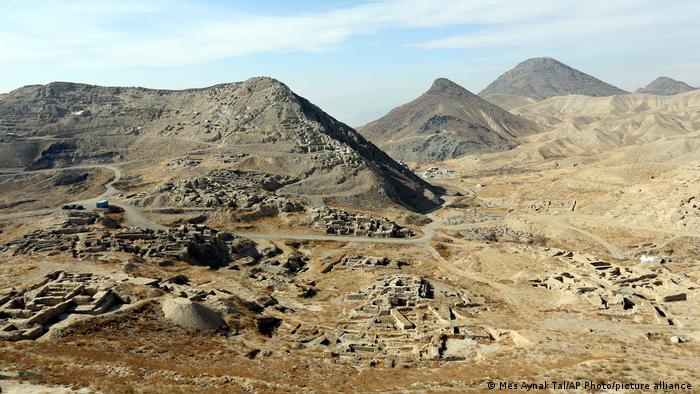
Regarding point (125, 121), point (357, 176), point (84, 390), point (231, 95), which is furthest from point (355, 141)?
point (84, 390)

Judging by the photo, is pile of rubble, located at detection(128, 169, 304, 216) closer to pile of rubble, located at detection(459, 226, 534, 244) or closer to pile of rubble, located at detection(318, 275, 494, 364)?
pile of rubble, located at detection(459, 226, 534, 244)

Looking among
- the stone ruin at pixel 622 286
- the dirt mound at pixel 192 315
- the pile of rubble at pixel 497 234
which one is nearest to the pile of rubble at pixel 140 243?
the dirt mound at pixel 192 315

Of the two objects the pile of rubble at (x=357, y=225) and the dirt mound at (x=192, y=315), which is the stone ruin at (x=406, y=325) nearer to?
the dirt mound at (x=192, y=315)

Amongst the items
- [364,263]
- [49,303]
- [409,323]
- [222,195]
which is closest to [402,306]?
[409,323]

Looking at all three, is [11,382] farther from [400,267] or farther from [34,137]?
[34,137]

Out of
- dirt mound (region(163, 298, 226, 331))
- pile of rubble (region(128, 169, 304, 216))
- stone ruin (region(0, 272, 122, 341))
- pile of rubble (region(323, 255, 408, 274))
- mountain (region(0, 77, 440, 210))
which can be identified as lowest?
pile of rubble (region(323, 255, 408, 274))

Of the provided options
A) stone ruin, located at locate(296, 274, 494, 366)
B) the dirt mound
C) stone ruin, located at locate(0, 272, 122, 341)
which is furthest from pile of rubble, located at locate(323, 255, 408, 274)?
stone ruin, located at locate(0, 272, 122, 341)
